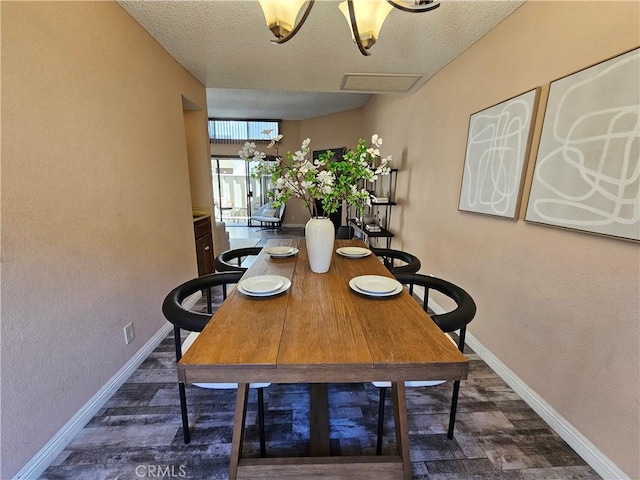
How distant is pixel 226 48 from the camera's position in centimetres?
232

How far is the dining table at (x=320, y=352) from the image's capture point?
0.86 m

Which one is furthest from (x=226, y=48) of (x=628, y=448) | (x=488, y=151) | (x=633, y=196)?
(x=628, y=448)

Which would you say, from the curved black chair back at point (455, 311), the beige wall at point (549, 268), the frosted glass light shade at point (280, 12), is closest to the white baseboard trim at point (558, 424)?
the beige wall at point (549, 268)

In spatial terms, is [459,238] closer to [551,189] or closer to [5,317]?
[551,189]

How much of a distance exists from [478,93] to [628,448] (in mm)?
2220

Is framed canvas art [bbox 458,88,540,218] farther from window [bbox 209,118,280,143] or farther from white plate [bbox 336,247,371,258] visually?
window [bbox 209,118,280,143]

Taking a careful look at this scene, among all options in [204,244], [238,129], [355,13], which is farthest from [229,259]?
[238,129]

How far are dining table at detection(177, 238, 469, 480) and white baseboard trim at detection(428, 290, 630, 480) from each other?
36.3 inches

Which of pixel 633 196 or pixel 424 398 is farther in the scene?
pixel 424 398

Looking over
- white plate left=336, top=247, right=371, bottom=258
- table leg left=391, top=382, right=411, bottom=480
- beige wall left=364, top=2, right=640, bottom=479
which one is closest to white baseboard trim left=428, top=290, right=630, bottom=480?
beige wall left=364, top=2, right=640, bottom=479

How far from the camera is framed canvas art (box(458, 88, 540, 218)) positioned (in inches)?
66.9

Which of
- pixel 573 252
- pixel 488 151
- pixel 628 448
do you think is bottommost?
pixel 628 448

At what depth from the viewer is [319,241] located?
5.20ft

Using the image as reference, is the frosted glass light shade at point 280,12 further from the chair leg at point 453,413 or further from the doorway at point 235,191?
the doorway at point 235,191
